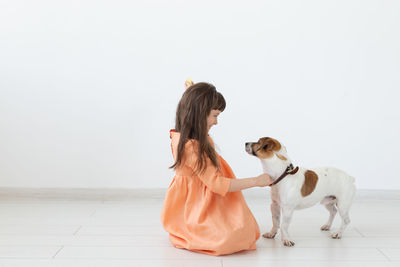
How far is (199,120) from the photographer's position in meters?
1.78

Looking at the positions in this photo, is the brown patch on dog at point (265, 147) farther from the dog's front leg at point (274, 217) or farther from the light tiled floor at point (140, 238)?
the light tiled floor at point (140, 238)

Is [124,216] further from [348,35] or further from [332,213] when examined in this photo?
[348,35]

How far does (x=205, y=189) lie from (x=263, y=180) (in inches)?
8.6

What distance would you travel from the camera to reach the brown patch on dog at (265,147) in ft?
5.99

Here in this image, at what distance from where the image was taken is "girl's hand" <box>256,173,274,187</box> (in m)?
1.81

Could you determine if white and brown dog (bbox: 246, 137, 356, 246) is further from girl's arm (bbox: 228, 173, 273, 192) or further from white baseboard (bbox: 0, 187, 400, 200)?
white baseboard (bbox: 0, 187, 400, 200)

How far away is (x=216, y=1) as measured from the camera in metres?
2.65

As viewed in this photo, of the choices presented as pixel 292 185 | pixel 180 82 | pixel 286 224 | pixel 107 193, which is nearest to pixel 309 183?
pixel 292 185

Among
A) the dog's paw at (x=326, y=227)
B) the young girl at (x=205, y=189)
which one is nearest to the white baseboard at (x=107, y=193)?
the dog's paw at (x=326, y=227)

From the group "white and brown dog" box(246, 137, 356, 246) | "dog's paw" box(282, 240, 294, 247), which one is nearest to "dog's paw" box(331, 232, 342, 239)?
"white and brown dog" box(246, 137, 356, 246)

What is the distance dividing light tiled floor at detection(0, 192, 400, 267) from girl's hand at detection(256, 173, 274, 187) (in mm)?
250

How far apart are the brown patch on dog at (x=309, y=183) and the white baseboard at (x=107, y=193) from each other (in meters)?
0.85

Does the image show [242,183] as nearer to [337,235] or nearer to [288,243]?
[288,243]

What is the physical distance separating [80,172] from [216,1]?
1.20 metres
